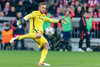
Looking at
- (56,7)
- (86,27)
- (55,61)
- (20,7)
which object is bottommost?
(55,61)

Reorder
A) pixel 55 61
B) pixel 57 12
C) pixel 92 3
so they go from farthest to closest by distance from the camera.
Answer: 1. pixel 92 3
2. pixel 57 12
3. pixel 55 61

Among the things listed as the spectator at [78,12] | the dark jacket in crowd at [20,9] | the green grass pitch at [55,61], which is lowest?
the green grass pitch at [55,61]

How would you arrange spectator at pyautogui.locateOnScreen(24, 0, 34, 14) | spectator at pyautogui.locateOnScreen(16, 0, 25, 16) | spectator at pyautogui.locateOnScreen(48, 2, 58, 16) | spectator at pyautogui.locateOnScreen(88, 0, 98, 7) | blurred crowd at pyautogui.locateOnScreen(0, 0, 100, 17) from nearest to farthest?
1. blurred crowd at pyautogui.locateOnScreen(0, 0, 100, 17)
2. spectator at pyautogui.locateOnScreen(88, 0, 98, 7)
3. spectator at pyautogui.locateOnScreen(16, 0, 25, 16)
4. spectator at pyautogui.locateOnScreen(48, 2, 58, 16)
5. spectator at pyautogui.locateOnScreen(24, 0, 34, 14)

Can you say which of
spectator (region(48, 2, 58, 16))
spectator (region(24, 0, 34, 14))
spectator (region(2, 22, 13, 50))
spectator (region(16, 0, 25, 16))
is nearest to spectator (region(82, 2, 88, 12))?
spectator (region(48, 2, 58, 16))

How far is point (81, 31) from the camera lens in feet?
72.6

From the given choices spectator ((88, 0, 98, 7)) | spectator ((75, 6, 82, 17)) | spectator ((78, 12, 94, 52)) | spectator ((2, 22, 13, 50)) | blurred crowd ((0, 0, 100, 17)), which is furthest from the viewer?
spectator ((88, 0, 98, 7))

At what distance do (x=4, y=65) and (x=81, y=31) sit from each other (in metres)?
9.69

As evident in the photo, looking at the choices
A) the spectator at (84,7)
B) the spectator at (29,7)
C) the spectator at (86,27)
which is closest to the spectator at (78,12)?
the spectator at (84,7)

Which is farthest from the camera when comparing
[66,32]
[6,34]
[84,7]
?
[84,7]

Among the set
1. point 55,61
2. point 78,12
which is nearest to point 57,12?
point 78,12

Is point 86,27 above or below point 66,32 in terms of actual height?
above

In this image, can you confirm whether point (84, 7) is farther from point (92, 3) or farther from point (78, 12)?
point (92, 3)

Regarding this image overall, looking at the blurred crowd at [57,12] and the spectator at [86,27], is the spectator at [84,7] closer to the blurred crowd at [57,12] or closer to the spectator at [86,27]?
the blurred crowd at [57,12]

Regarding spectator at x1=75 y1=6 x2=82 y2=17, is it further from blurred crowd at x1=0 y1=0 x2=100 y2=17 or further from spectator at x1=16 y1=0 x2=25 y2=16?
spectator at x1=16 y1=0 x2=25 y2=16
